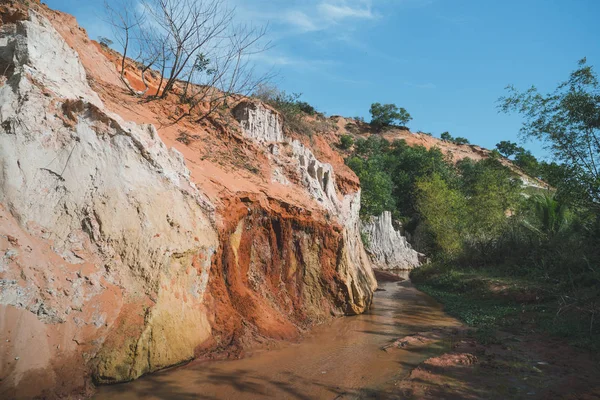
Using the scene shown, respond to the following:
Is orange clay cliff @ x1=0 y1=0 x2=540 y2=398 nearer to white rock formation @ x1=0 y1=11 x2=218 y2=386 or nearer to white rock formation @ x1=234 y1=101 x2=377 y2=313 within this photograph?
white rock formation @ x1=0 y1=11 x2=218 y2=386

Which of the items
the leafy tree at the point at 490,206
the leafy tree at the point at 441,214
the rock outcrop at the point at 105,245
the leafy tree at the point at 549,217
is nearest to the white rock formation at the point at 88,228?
the rock outcrop at the point at 105,245

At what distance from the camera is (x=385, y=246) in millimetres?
24203

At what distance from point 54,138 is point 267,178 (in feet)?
15.4

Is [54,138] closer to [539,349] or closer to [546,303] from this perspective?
[539,349]

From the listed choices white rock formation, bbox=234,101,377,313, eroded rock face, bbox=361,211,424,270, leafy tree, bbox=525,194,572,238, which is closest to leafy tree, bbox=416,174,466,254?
eroded rock face, bbox=361,211,424,270

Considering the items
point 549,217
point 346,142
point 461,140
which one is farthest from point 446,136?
point 549,217

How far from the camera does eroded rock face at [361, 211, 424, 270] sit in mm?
23656

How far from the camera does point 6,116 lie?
15.7ft

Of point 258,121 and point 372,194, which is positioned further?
point 372,194

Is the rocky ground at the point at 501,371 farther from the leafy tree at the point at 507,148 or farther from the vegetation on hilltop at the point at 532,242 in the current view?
the leafy tree at the point at 507,148

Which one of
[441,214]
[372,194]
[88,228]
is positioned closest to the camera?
[88,228]

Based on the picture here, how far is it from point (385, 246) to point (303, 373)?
19854mm

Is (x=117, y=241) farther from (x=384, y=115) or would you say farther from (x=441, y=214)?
(x=384, y=115)

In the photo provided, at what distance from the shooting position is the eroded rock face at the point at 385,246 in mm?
23656
